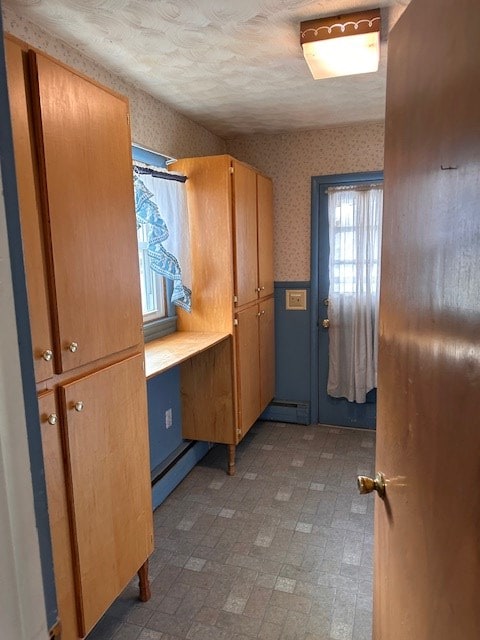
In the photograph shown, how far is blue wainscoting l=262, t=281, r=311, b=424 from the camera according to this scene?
3.69 meters

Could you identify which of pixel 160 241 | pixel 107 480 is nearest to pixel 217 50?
pixel 160 241

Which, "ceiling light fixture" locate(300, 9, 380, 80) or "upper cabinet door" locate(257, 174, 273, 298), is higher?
"ceiling light fixture" locate(300, 9, 380, 80)

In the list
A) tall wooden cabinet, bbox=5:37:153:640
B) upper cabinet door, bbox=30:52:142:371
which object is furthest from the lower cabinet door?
upper cabinet door, bbox=30:52:142:371

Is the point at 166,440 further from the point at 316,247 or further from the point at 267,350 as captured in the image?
the point at 316,247

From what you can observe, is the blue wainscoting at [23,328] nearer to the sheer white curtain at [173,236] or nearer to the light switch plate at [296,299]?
the sheer white curtain at [173,236]

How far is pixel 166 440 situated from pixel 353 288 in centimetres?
183

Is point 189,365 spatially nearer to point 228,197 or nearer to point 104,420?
point 228,197

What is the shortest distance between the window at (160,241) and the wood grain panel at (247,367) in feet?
1.46

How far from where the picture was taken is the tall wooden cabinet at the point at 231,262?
267 cm

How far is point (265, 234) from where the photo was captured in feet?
11.0

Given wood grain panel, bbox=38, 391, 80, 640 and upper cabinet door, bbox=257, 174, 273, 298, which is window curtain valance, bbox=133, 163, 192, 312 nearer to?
upper cabinet door, bbox=257, 174, 273, 298

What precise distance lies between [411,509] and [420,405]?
216 millimetres

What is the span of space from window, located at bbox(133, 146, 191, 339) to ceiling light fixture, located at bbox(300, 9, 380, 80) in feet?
3.13

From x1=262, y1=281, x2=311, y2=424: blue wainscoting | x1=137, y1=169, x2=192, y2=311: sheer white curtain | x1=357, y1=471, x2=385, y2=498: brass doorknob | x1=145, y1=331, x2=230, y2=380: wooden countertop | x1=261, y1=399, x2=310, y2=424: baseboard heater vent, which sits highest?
x1=137, y1=169, x2=192, y2=311: sheer white curtain
